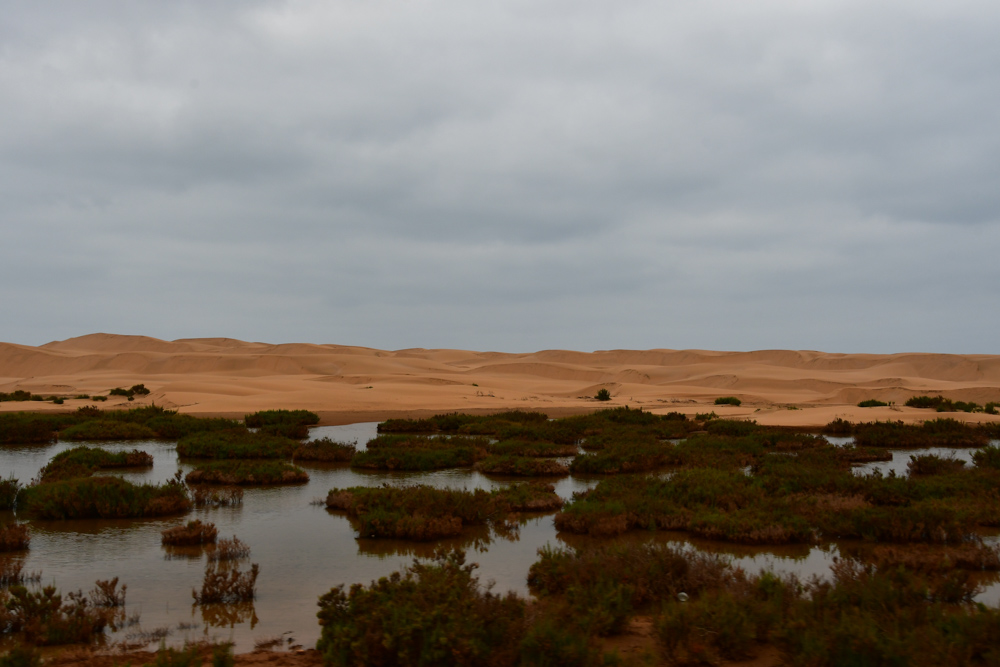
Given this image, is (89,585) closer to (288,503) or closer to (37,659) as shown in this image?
(37,659)

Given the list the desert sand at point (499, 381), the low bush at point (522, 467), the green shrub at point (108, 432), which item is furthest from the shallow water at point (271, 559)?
the desert sand at point (499, 381)

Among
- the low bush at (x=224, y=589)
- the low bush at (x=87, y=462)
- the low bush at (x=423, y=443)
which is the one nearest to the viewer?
the low bush at (x=224, y=589)

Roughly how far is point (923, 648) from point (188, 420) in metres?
23.3

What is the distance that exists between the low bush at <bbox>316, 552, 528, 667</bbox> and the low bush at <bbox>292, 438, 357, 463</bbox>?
12.0 metres

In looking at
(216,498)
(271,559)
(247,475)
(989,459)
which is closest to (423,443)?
(247,475)

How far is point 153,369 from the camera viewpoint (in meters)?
71.4

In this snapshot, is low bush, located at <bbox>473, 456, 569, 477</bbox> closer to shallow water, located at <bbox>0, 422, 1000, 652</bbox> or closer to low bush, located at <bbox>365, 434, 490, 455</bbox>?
low bush, located at <bbox>365, 434, 490, 455</bbox>

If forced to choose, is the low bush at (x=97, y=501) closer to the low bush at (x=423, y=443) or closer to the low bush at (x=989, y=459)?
the low bush at (x=423, y=443)

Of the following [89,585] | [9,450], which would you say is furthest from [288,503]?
[9,450]

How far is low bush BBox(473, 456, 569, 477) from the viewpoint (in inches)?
601

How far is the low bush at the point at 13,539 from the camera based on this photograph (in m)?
8.80

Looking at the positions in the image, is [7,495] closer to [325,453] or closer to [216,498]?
[216,498]

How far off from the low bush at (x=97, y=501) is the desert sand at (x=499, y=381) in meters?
16.3

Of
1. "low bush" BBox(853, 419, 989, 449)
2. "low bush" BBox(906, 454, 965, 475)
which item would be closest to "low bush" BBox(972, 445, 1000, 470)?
"low bush" BBox(906, 454, 965, 475)
